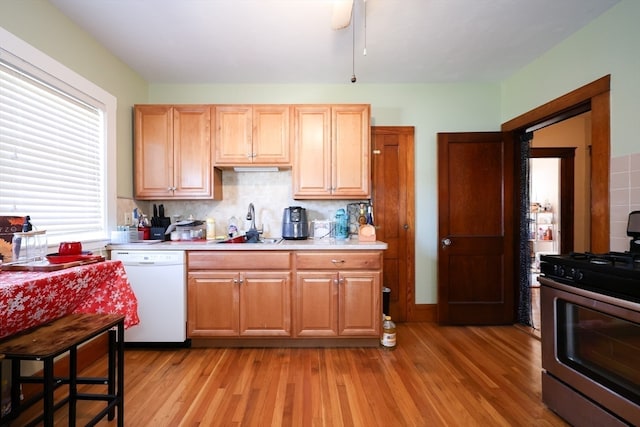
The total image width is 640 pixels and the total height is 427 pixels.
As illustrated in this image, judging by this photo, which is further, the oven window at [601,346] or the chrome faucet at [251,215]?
the chrome faucet at [251,215]

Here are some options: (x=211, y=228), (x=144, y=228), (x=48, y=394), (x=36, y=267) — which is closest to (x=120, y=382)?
(x=48, y=394)

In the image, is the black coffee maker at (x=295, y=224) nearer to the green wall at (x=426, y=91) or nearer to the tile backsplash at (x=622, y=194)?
the green wall at (x=426, y=91)

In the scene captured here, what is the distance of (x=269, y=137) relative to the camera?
2.72 metres

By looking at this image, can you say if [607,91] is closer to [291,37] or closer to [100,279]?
[291,37]

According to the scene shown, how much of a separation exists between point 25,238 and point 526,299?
4.09 m

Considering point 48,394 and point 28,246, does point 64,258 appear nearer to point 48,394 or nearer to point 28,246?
point 28,246

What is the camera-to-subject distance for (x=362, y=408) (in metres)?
1.68

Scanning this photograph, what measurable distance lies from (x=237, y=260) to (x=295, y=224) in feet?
2.11

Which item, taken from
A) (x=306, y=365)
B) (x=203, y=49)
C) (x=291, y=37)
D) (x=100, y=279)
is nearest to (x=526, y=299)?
(x=306, y=365)

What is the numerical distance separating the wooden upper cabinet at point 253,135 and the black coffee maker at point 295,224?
0.48 metres

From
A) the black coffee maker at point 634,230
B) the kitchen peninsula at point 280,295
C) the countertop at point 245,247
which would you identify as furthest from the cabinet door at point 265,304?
the black coffee maker at point 634,230

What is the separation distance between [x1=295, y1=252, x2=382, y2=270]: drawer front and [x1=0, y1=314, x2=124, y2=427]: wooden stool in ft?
4.25

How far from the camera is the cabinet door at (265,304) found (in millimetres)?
2383

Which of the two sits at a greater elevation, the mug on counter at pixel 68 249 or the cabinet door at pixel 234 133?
the cabinet door at pixel 234 133
